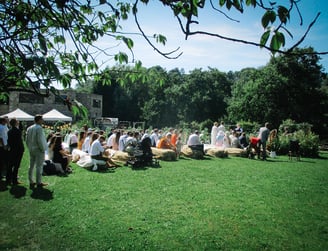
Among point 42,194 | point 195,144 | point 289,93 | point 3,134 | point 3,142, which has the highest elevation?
point 289,93

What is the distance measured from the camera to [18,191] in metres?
6.89

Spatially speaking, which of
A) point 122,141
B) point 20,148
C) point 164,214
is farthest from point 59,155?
point 164,214

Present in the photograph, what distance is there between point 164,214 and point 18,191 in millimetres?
4462

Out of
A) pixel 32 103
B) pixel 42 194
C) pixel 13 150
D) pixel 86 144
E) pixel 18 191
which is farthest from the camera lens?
pixel 32 103

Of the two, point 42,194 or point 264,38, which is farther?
point 42,194

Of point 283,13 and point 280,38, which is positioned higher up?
point 283,13

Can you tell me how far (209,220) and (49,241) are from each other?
10.7 feet

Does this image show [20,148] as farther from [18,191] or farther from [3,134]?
[18,191]

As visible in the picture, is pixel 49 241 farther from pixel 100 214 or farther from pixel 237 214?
pixel 237 214

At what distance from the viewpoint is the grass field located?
4328 millimetres

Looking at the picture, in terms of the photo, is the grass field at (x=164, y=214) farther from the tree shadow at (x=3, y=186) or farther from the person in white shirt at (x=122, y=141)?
the person in white shirt at (x=122, y=141)

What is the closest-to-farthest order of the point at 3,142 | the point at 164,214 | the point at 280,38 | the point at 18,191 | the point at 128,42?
1. the point at 280,38
2. the point at 128,42
3. the point at 164,214
4. the point at 18,191
5. the point at 3,142

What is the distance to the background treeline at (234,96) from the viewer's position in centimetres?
3262

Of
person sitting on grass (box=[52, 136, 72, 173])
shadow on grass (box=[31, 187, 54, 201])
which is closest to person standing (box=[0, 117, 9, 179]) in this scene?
person sitting on grass (box=[52, 136, 72, 173])
